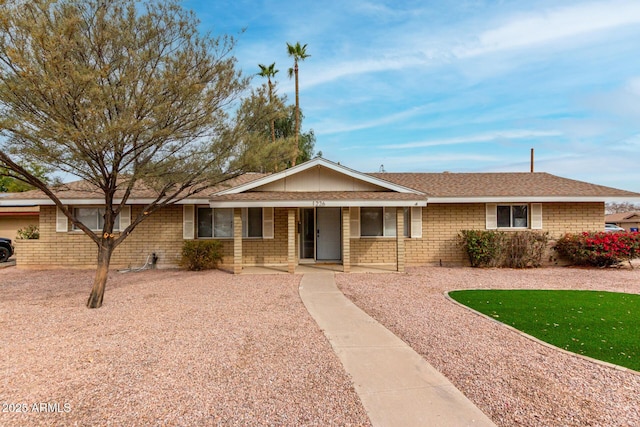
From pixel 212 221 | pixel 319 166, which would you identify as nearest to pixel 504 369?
pixel 319 166

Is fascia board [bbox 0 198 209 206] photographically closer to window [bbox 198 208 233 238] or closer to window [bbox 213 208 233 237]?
window [bbox 198 208 233 238]

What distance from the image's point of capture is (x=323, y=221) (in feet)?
46.6

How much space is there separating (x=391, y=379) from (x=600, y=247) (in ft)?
41.7

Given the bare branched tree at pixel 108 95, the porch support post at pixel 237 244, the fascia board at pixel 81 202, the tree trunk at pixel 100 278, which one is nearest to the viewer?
the bare branched tree at pixel 108 95

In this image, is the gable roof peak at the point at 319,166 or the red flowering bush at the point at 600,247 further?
the red flowering bush at the point at 600,247

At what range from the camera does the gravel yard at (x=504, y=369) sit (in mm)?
3451

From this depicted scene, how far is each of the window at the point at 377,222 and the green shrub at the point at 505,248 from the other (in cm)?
284

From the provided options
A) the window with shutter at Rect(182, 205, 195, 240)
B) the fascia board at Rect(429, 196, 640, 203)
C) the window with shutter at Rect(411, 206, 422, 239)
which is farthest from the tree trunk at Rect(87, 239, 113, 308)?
the fascia board at Rect(429, 196, 640, 203)

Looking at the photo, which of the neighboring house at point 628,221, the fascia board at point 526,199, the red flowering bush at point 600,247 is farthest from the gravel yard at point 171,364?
the neighboring house at point 628,221

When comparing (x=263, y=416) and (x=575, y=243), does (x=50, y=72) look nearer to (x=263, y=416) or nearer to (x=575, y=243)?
(x=263, y=416)

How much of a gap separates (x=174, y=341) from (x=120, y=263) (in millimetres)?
9682

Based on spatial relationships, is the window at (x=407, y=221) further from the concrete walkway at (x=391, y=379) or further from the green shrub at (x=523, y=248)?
the concrete walkway at (x=391, y=379)

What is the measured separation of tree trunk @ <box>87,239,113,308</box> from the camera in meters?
7.66

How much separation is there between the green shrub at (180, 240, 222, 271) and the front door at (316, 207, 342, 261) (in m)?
3.88
